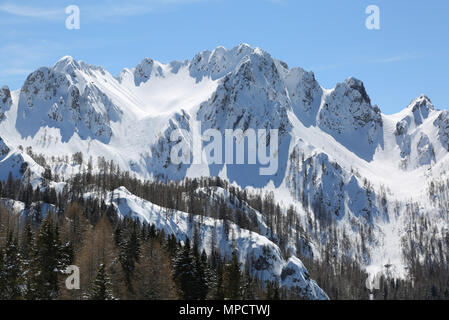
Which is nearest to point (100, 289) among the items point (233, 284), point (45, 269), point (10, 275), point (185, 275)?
point (45, 269)

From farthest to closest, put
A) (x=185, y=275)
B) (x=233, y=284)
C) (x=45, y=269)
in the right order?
(x=185, y=275)
(x=233, y=284)
(x=45, y=269)

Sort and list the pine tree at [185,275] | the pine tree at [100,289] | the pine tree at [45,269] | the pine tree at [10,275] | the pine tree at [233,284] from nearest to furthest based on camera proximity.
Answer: the pine tree at [100,289] < the pine tree at [45,269] < the pine tree at [10,275] < the pine tree at [233,284] < the pine tree at [185,275]

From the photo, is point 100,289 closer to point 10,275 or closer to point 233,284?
point 10,275

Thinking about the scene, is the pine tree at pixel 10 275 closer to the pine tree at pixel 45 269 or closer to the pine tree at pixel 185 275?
the pine tree at pixel 45 269

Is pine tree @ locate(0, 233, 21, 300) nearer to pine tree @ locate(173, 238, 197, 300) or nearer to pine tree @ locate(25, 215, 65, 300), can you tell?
pine tree @ locate(25, 215, 65, 300)

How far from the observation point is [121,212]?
199750 mm

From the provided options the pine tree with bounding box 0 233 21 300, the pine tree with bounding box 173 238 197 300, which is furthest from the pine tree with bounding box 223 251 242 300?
the pine tree with bounding box 0 233 21 300

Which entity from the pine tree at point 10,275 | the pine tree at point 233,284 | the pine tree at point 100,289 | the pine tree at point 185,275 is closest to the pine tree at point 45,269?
the pine tree at point 10,275

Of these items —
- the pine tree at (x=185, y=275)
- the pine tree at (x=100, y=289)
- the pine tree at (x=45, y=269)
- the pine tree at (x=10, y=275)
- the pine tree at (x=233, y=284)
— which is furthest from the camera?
the pine tree at (x=185, y=275)

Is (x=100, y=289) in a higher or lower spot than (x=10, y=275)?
lower

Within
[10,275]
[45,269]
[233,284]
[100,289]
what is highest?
[45,269]

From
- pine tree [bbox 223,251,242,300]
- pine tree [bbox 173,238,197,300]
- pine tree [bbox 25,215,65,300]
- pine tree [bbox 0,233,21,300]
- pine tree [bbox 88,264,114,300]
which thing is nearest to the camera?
pine tree [bbox 88,264,114,300]
